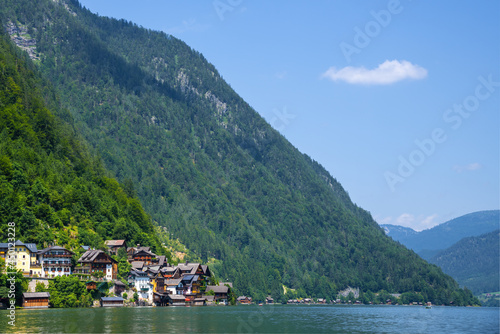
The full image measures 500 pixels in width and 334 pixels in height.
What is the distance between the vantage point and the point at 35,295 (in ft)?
404

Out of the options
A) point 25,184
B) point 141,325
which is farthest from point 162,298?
point 141,325

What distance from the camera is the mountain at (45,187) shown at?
470 ft

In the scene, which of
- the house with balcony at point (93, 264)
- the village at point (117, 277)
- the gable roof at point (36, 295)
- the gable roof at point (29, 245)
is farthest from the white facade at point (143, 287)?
the gable roof at point (36, 295)

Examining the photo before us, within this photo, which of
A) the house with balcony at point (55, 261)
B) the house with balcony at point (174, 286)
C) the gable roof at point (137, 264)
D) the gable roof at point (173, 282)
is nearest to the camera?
the house with balcony at point (55, 261)

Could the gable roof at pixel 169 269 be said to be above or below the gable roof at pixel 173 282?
above

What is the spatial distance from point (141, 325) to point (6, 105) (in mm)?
115186

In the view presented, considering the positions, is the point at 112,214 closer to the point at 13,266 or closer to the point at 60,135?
the point at 60,135

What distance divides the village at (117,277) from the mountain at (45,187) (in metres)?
5.42

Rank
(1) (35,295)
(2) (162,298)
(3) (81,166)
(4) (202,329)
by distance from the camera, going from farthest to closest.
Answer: (3) (81,166) < (2) (162,298) < (1) (35,295) < (4) (202,329)

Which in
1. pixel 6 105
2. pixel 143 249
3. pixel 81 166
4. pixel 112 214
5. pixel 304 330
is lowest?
pixel 304 330

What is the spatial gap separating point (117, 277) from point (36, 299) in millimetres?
35192

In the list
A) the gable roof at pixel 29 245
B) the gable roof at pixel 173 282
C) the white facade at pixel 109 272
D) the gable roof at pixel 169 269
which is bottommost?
the gable roof at pixel 173 282

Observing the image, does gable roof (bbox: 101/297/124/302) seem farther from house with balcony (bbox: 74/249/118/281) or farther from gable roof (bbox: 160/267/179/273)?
gable roof (bbox: 160/267/179/273)

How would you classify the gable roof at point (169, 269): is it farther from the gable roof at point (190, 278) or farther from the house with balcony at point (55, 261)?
the house with balcony at point (55, 261)
